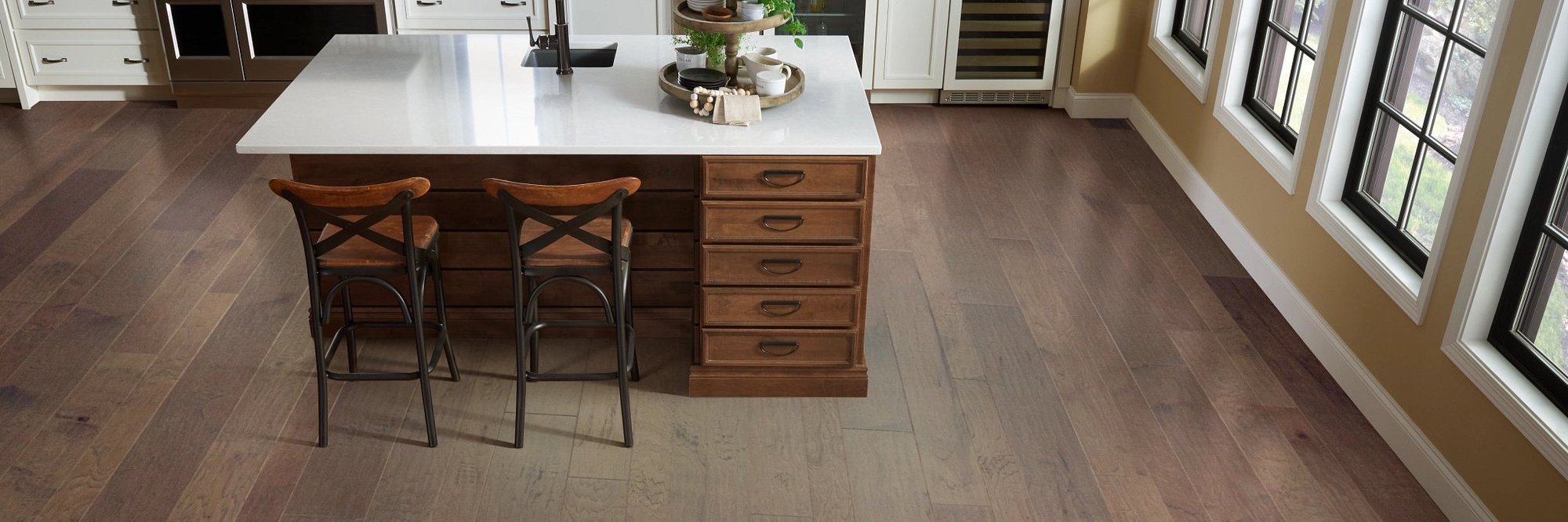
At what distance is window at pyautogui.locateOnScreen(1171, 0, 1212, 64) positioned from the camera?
5.07 m

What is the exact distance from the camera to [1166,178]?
5.12m

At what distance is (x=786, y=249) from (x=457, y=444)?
102 centimetres

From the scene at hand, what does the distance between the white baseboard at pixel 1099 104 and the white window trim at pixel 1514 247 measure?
296 centimetres

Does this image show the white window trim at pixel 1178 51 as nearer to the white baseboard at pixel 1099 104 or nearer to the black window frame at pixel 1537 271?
the white baseboard at pixel 1099 104

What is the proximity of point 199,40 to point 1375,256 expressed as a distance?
16.2 ft

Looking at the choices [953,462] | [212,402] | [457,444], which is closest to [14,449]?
[212,402]

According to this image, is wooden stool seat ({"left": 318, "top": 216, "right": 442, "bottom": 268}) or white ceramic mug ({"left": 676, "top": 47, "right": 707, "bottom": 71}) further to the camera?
white ceramic mug ({"left": 676, "top": 47, "right": 707, "bottom": 71})

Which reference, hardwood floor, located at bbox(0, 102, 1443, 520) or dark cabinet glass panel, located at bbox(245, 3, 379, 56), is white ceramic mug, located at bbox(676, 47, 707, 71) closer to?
hardwood floor, located at bbox(0, 102, 1443, 520)

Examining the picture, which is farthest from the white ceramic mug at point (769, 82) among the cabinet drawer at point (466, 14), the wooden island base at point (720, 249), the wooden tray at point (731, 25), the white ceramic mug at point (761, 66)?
the cabinet drawer at point (466, 14)

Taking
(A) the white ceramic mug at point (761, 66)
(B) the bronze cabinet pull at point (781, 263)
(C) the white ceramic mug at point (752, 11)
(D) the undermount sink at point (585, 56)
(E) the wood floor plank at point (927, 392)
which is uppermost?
(C) the white ceramic mug at point (752, 11)

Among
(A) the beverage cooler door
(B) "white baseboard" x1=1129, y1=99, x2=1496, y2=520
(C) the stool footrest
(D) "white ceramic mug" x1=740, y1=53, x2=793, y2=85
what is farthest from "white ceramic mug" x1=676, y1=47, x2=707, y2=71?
(A) the beverage cooler door

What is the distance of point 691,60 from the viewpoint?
3.53 metres

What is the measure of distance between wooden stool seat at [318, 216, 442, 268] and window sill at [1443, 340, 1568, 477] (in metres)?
2.17

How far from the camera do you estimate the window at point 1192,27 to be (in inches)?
200
